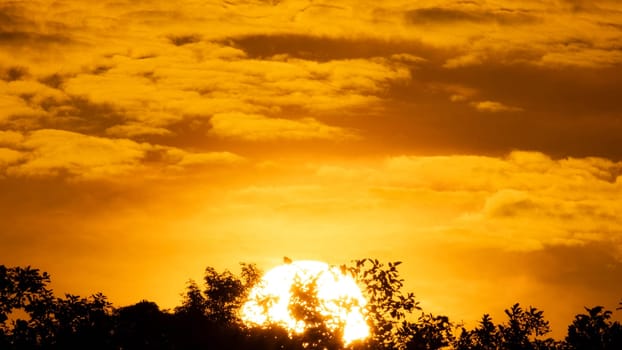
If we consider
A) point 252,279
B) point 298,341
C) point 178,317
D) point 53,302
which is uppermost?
point 252,279

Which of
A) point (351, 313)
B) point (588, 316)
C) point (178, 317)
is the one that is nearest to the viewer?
point (351, 313)

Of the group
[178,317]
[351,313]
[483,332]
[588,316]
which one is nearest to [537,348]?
[483,332]

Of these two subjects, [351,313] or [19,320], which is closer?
[351,313]

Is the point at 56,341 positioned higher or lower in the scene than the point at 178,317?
lower

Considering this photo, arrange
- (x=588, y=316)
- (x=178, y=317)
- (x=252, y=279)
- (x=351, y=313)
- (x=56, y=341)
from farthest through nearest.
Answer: (x=252, y=279) → (x=178, y=317) → (x=56, y=341) → (x=588, y=316) → (x=351, y=313)

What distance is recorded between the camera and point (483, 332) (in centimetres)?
5616

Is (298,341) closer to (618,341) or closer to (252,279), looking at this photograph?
(618,341)

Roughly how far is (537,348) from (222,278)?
63380 mm

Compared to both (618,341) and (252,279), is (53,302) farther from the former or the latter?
(252,279)

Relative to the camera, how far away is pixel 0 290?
161 feet

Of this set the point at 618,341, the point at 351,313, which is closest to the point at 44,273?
the point at 351,313

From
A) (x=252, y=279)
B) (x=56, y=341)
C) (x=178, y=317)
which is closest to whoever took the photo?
(x=56, y=341)

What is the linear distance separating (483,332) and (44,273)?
28303 mm

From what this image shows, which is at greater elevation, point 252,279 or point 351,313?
point 252,279
